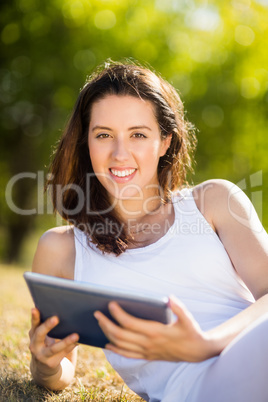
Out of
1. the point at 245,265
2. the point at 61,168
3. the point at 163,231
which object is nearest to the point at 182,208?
the point at 163,231

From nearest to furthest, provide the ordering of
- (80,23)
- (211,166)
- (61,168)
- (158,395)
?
(158,395)
(61,168)
(80,23)
(211,166)

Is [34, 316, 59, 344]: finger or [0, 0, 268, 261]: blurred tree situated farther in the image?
[0, 0, 268, 261]: blurred tree

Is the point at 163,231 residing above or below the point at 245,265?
above

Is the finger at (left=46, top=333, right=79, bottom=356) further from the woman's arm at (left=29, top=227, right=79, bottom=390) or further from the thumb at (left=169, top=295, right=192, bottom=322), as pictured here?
the thumb at (left=169, top=295, right=192, bottom=322)

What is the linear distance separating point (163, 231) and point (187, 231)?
0.15 metres

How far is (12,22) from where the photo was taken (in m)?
9.32

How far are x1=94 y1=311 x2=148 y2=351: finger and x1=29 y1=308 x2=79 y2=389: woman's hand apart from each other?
0.72 feet

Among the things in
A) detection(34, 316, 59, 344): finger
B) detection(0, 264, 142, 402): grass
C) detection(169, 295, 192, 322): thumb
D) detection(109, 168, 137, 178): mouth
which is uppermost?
detection(109, 168, 137, 178): mouth

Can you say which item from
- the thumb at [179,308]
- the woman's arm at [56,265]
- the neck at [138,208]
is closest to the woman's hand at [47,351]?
the woman's arm at [56,265]

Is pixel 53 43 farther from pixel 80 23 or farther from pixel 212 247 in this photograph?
pixel 212 247

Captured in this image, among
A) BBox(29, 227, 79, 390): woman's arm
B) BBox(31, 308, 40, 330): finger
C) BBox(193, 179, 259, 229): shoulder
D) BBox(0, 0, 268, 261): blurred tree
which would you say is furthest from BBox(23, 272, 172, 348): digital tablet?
BBox(0, 0, 268, 261): blurred tree

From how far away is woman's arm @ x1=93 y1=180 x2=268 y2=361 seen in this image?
1.38 m

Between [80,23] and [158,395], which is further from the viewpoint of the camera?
[80,23]

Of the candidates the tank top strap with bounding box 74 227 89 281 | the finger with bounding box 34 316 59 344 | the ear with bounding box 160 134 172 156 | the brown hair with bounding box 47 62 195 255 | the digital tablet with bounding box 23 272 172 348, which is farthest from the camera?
the ear with bounding box 160 134 172 156
